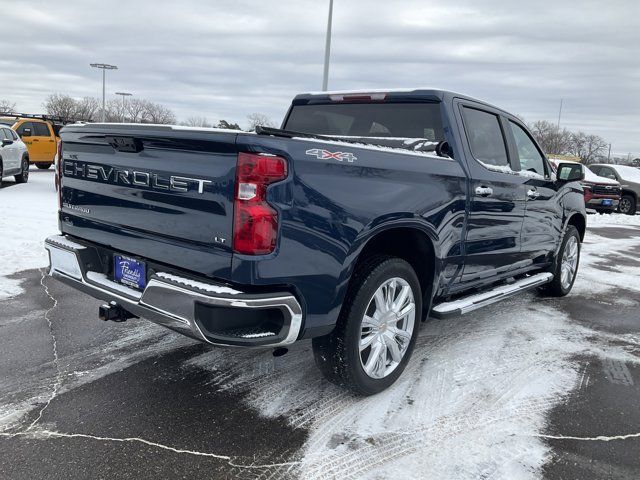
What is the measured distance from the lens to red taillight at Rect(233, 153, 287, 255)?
2.55 metres

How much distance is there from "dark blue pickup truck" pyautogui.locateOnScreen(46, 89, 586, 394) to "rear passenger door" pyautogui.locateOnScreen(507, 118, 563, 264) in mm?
337

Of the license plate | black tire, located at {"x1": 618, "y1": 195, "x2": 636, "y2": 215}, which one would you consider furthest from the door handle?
black tire, located at {"x1": 618, "y1": 195, "x2": 636, "y2": 215}

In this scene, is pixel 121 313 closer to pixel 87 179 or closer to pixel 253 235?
pixel 87 179

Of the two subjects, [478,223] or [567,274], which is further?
[567,274]

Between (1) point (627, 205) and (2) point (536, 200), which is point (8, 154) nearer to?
(2) point (536, 200)

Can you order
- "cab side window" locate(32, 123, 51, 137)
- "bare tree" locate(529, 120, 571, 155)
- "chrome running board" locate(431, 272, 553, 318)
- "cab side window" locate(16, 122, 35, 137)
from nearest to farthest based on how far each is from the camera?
1. "chrome running board" locate(431, 272, 553, 318)
2. "cab side window" locate(16, 122, 35, 137)
3. "cab side window" locate(32, 123, 51, 137)
4. "bare tree" locate(529, 120, 571, 155)

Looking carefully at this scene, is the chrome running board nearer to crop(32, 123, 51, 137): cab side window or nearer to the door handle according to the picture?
the door handle

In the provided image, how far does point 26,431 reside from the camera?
2.87 m

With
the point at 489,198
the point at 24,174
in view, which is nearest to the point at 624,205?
the point at 489,198

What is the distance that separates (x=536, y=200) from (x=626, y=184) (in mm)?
16224

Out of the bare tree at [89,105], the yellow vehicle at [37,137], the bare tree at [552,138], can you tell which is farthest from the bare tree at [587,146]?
the yellow vehicle at [37,137]

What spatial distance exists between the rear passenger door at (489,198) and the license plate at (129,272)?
2227 millimetres

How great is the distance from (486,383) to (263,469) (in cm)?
173

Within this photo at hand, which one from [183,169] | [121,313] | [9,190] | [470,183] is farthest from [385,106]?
[9,190]
